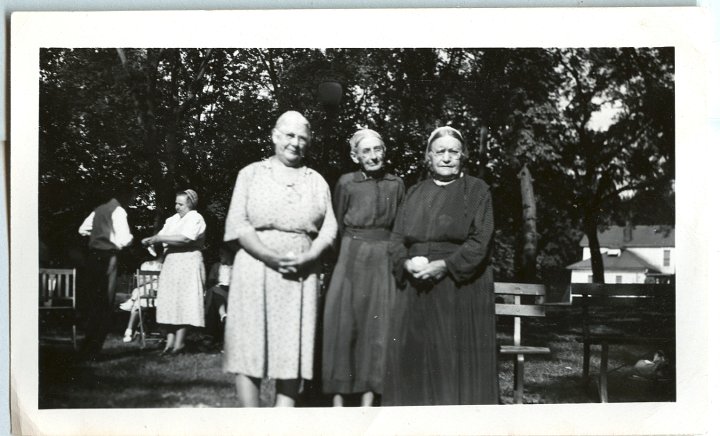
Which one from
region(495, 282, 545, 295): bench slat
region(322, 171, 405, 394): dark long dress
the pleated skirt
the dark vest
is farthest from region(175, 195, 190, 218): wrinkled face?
region(495, 282, 545, 295): bench slat

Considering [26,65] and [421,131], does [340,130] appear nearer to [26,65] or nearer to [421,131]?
[421,131]

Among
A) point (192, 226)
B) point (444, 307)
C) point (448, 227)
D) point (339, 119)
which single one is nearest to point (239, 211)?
point (192, 226)

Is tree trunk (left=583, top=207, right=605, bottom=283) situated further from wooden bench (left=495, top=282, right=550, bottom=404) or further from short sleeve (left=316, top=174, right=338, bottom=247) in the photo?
short sleeve (left=316, top=174, right=338, bottom=247)

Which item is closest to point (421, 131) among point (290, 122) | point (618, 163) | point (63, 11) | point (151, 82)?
point (290, 122)

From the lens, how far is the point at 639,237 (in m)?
6.64

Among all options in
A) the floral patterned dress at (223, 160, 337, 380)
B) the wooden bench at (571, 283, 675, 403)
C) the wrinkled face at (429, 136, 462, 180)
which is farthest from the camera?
the wooden bench at (571, 283, 675, 403)

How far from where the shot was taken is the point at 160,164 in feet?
21.1

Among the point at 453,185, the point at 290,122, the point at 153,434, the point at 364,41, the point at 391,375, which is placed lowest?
the point at 153,434

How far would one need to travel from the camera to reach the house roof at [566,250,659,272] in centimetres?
663

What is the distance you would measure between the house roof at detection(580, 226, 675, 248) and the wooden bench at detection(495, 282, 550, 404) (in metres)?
0.50

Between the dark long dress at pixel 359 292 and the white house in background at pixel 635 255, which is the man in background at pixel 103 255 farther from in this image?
the white house in background at pixel 635 255

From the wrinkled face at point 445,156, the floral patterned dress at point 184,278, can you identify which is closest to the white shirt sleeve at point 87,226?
the floral patterned dress at point 184,278

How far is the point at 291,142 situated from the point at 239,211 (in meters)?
0.59

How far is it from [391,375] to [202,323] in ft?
4.36
